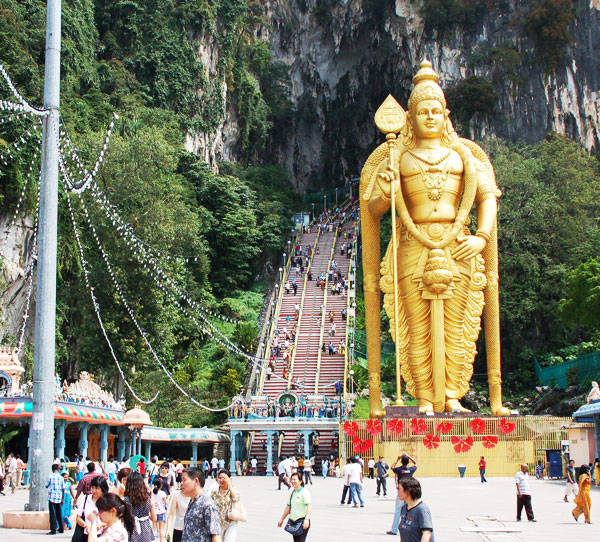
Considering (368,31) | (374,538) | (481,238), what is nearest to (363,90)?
(368,31)

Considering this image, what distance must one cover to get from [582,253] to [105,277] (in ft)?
52.0

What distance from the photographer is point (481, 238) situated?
2091cm

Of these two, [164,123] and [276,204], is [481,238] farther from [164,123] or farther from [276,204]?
[276,204]

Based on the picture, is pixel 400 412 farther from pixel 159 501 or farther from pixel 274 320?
pixel 274 320

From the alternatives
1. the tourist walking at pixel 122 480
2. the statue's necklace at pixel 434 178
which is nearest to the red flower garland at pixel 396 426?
the statue's necklace at pixel 434 178

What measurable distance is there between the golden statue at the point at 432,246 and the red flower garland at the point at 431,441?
98 centimetres

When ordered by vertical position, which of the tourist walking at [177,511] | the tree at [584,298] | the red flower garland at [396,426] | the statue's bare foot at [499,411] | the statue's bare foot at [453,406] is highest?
the tree at [584,298]

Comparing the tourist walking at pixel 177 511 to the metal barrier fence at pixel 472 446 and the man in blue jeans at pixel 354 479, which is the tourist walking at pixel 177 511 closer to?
the man in blue jeans at pixel 354 479

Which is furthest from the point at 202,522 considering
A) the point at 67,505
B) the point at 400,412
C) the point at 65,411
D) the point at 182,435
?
the point at 182,435

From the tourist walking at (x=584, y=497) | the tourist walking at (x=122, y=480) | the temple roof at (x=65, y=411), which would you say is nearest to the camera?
the tourist walking at (x=122, y=480)

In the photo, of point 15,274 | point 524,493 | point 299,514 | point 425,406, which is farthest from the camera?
point 15,274

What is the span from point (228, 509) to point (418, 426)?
551 inches

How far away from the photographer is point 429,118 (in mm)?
21141

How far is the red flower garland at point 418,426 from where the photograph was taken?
64.5 ft
